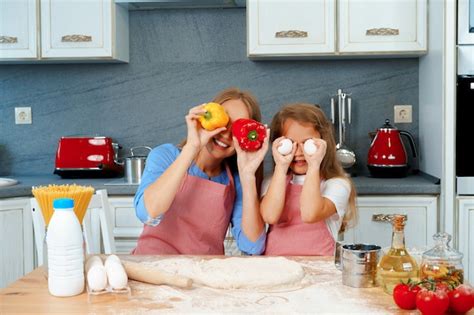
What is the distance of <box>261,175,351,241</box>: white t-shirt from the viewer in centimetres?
195

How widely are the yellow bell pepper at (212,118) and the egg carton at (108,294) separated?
535mm

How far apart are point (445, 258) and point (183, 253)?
84 centimetres

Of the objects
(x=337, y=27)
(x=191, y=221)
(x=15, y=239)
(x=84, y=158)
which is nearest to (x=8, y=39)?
(x=84, y=158)

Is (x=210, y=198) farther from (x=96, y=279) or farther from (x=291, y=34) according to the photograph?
(x=291, y=34)

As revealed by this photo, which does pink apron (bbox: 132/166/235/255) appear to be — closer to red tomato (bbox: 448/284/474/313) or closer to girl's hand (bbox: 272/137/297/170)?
girl's hand (bbox: 272/137/297/170)

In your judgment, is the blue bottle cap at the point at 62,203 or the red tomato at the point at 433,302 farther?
the blue bottle cap at the point at 62,203

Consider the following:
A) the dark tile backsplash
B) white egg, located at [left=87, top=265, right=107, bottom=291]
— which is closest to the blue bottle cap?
white egg, located at [left=87, top=265, right=107, bottom=291]

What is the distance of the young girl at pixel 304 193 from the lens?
6.14 feet

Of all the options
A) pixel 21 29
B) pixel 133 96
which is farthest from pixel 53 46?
pixel 133 96

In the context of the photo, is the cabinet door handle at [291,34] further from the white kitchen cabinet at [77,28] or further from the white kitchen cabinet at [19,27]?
the white kitchen cabinet at [19,27]

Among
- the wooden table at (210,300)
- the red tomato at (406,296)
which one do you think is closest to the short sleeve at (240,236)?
the wooden table at (210,300)

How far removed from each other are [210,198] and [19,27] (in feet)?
6.24

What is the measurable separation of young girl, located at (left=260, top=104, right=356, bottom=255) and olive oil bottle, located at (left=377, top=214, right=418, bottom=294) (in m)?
0.45

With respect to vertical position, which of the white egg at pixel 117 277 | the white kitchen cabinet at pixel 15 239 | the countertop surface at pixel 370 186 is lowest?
the white kitchen cabinet at pixel 15 239
